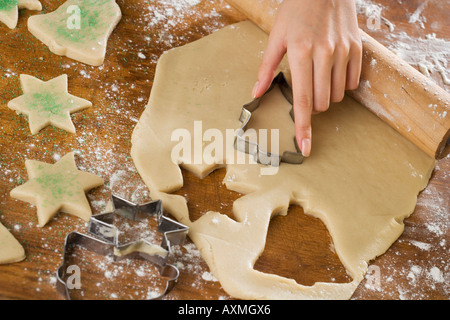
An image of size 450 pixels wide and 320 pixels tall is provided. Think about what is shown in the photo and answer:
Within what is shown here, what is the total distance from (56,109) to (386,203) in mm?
1099

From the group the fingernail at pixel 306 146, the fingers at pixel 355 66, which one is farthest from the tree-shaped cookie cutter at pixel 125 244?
the fingers at pixel 355 66

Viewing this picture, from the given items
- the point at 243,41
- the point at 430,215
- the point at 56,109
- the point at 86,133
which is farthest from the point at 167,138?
the point at 430,215

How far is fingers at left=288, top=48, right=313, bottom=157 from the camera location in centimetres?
152

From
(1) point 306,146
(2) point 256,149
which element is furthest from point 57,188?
(1) point 306,146

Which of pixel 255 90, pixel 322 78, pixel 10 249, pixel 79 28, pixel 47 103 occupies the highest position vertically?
pixel 322 78

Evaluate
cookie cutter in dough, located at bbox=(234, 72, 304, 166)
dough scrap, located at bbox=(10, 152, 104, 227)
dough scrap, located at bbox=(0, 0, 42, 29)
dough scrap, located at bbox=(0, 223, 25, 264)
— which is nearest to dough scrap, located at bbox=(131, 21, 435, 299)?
cookie cutter in dough, located at bbox=(234, 72, 304, 166)

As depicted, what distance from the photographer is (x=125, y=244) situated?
1.28 m

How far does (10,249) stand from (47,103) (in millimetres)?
515

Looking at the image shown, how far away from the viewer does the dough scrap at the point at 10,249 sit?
49.5 inches

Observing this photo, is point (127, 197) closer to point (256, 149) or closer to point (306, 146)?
point (256, 149)

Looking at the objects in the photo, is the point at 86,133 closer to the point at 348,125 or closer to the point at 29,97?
the point at 29,97

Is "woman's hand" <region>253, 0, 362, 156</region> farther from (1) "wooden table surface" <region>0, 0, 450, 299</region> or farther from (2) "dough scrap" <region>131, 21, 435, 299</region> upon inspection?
(1) "wooden table surface" <region>0, 0, 450, 299</region>

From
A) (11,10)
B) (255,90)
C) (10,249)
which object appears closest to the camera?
(10,249)

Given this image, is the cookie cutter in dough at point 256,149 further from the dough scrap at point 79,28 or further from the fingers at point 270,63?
the dough scrap at point 79,28
